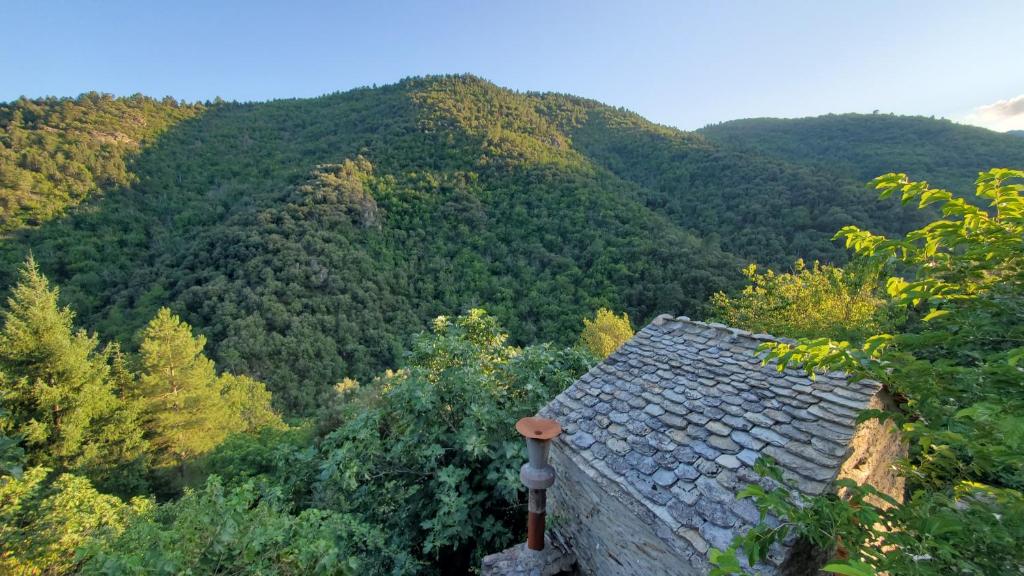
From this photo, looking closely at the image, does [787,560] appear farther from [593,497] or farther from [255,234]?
[255,234]

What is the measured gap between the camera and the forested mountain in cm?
3300

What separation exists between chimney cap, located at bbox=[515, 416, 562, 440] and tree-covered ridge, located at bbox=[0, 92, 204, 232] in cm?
5471

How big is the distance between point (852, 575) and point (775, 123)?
103m

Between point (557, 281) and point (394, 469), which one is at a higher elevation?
point (394, 469)

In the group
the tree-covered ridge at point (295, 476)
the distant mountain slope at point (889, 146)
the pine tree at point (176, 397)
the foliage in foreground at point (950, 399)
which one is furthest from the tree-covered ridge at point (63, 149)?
the distant mountain slope at point (889, 146)

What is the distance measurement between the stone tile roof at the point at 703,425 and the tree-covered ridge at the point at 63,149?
55.4 m

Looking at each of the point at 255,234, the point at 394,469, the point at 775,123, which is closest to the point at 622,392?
the point at 394,469

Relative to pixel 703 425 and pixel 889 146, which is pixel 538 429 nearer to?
pixel 703 425

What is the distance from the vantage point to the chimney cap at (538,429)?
171 inches

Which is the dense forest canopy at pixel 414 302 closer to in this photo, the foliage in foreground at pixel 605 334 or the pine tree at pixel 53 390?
the pine tree at pixel 53 390

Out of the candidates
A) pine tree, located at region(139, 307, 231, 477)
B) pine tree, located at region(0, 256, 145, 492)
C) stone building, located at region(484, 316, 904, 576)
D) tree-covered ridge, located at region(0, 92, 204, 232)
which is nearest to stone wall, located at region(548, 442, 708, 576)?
stone building, located at region(484, 316, 904, 576)

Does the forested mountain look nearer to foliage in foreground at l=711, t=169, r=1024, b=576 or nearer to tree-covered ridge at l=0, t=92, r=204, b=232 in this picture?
tree-covered ridge at l=0, t=92, r=204, b=232

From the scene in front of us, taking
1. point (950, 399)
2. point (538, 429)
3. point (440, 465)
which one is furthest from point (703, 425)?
point (440, 465)

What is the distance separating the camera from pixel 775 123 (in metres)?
81.2
